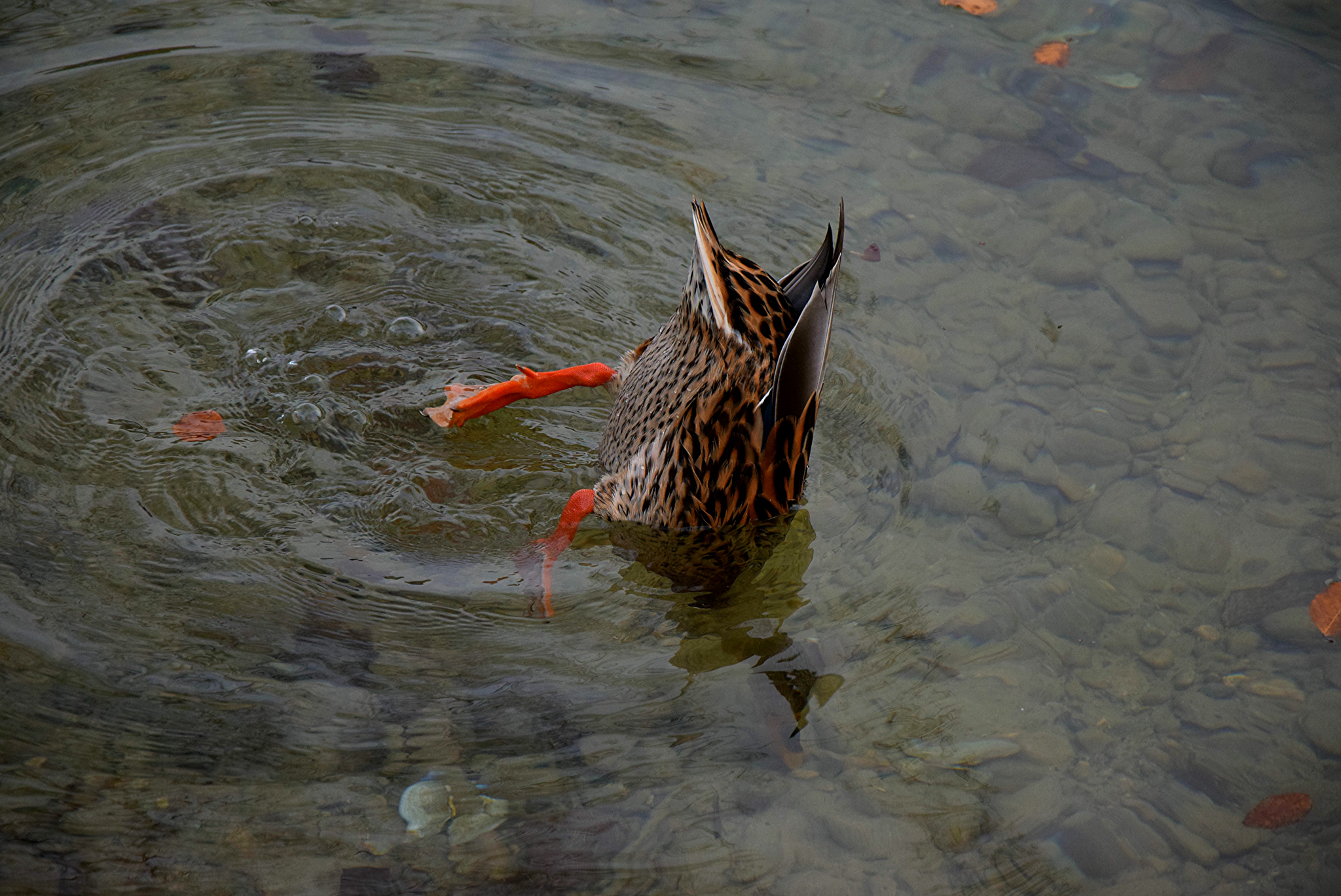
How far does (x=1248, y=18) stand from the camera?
227 inches

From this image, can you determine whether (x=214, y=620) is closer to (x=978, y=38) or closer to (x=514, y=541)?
(x=514, y=541)

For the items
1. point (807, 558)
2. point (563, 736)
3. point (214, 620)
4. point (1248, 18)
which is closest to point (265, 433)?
point (214, 620)

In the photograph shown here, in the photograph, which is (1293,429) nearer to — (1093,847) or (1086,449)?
(1086,449)

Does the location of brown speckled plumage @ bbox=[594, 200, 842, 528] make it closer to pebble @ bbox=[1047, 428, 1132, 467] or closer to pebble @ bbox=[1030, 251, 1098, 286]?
pebble @ bbox=[1047, 428, 1132, 467]

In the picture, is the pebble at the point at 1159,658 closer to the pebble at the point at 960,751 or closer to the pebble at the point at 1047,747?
the pebble at the point at 1047,747

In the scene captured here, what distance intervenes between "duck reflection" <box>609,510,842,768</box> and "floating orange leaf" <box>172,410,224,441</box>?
5.14ft

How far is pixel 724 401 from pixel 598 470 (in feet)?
2.70

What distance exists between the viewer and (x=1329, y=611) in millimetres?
3488

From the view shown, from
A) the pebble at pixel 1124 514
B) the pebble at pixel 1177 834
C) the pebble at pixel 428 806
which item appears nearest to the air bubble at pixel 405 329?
the pebble at pixel 428 806

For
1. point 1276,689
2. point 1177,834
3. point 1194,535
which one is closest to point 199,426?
point 1177,834

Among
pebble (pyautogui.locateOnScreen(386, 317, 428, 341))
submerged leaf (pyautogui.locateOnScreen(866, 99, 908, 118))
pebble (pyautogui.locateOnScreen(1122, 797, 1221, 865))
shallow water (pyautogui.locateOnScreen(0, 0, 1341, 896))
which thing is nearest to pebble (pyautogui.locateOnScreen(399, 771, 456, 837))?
shallow water (pyautogui.locateOnScreen(0, 0, 1341, 896))

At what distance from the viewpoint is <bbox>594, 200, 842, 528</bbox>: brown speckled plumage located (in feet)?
10.5

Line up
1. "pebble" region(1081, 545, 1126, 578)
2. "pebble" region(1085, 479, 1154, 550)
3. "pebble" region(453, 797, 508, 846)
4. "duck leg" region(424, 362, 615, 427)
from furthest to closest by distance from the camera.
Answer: "duck leg" region(424, 362, 615, 427) → "pebble" region(1085, 479, 1154, 550) → "pebble" region(1081, 545, 1126, 578) → "pebble" region(453, 797, 508, 846)

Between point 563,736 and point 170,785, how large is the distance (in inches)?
42.1
